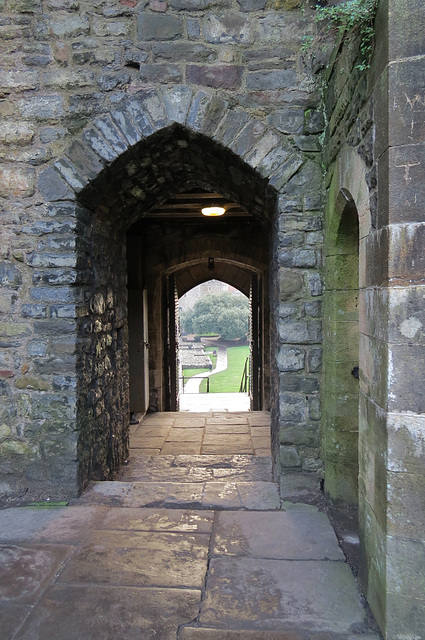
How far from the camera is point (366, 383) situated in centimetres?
184

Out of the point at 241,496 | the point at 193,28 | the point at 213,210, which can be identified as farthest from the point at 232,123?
the point at 241,496

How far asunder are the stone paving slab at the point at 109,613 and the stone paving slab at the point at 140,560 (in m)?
0.07

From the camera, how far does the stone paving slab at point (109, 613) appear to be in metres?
1.74

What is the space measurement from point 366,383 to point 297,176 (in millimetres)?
1511

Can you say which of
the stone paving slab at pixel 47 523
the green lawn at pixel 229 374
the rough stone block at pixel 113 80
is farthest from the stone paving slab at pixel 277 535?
the green lawn at pixel 229 374

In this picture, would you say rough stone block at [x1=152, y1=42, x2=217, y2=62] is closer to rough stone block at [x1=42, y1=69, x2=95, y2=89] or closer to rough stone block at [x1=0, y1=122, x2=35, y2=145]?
rough stone block at [x1=42, y1=69, x2=95, y2=89]

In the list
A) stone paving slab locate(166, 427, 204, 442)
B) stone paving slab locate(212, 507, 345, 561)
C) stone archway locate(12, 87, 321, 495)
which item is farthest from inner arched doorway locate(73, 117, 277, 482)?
stone paving slab locate(212, 507, 345, 561)

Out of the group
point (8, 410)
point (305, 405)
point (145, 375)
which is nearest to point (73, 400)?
point (8, 410)

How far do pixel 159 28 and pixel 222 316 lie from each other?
29.5 m

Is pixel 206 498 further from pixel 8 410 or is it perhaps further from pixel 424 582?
pixel 424 582

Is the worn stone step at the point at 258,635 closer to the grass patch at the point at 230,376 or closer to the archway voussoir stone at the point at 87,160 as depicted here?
the archway voussoir stone at the point at 87,160

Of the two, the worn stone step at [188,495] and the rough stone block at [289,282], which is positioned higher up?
the rough stone block at [289,282]

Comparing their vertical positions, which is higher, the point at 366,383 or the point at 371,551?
the point at 366,383

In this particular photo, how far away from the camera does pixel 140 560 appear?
222 centimetres
